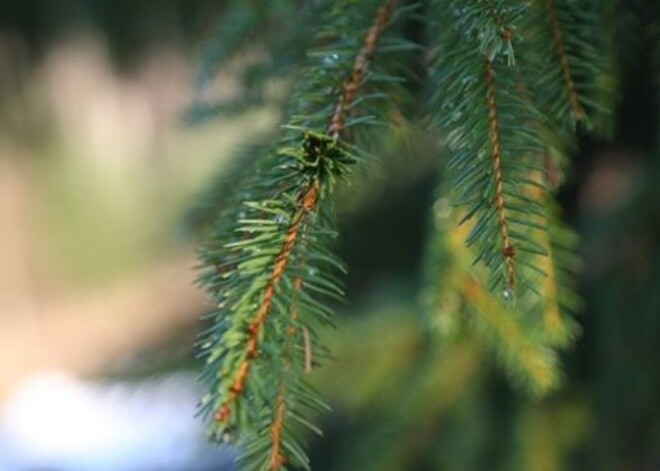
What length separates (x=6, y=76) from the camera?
1.63 meters

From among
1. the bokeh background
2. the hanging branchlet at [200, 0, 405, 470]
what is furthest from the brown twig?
the bokeh background

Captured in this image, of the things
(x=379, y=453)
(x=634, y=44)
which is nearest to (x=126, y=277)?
(x=379, y=453)

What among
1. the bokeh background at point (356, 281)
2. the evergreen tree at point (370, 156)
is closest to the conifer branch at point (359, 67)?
the evergreen tree at point (370, 156)

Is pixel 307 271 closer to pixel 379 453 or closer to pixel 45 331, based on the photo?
pixel 379 453

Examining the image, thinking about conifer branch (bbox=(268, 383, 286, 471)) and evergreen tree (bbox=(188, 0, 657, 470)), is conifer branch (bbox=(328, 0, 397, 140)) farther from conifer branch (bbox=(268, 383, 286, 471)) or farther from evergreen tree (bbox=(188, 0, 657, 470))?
conifer branch (bbox=(268, 383, 286, 471))

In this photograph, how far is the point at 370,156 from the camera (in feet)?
1.80

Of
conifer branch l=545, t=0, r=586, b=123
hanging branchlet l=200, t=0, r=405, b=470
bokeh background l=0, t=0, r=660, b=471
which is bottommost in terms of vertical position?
bokeh background l=0, t=0, r=660, b=471

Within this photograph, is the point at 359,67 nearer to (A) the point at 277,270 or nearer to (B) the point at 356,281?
(A) the point at 277,270

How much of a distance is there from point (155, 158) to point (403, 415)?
1.13 metres

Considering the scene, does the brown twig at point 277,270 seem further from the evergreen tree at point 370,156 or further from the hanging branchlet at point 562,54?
the hanging branchlet at point 562,54

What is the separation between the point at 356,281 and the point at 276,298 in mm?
1005

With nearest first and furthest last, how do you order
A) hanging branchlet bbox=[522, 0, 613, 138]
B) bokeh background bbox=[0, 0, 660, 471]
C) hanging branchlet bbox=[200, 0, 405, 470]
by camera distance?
1. hanging branchlet bbox=[200, 0, 405, 470]
2. hanging branchlet bbox=[522, 0, 613, 138]
3. bokeh background bbox=[0, 0, 660, 471]

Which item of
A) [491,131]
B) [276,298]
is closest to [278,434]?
[276,298]

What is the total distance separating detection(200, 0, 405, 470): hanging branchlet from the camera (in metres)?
0.46
